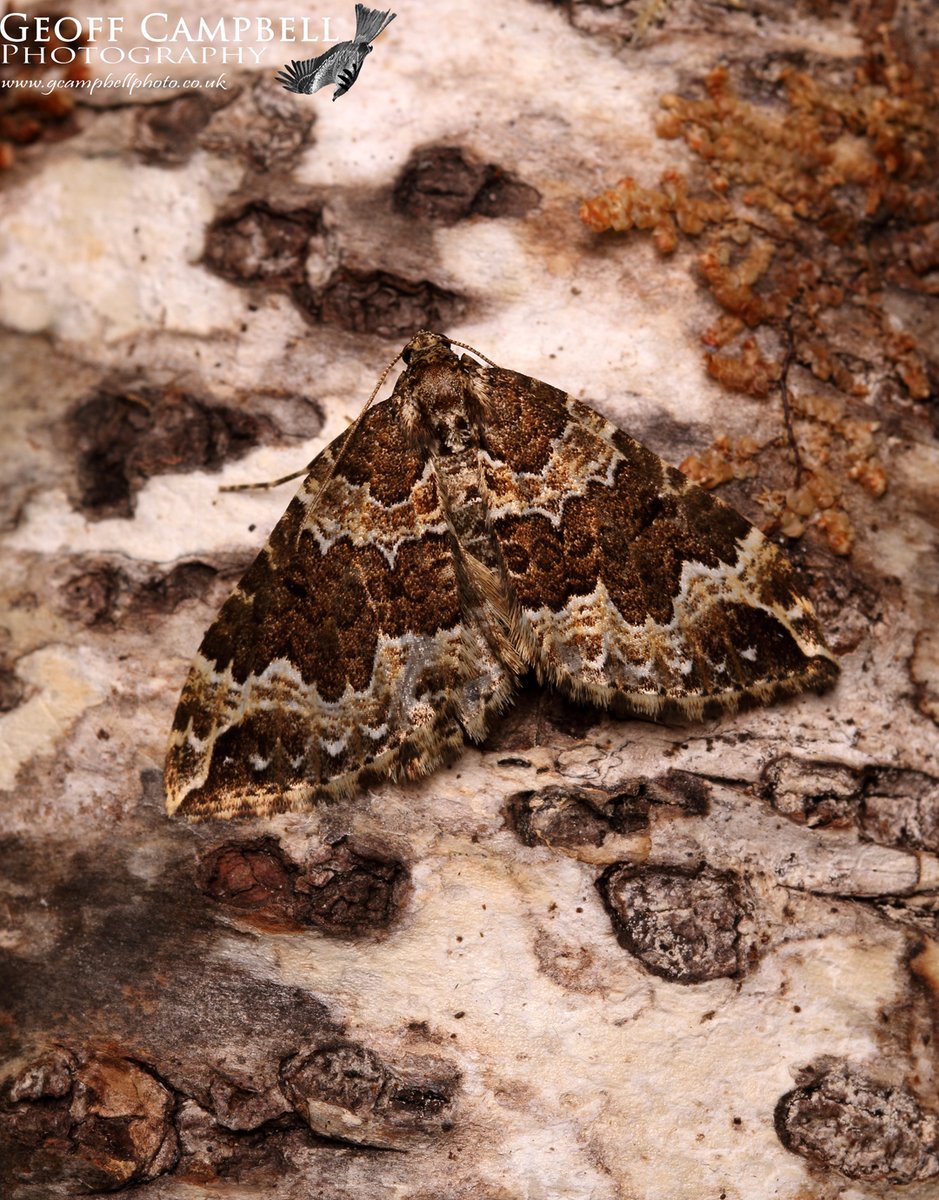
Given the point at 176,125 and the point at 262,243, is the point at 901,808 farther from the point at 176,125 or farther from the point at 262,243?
the point at 176,125

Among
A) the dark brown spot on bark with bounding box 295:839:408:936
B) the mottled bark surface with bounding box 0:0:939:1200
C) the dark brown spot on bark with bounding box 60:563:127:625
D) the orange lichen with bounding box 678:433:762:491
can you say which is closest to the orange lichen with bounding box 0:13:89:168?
the mottled bark surface with bounding box 0:0:939:1200

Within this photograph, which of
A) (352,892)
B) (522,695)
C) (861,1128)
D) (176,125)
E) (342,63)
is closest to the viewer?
(861,1128)

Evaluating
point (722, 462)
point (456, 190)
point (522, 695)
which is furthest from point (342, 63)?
point (522, 695)

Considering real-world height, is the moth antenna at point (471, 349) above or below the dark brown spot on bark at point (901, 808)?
above

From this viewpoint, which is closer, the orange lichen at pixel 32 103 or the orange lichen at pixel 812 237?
the orange lichen at pixel 812 237

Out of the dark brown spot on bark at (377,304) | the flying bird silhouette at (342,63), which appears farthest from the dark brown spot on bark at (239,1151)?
the flying bird silhouette at (342,63)

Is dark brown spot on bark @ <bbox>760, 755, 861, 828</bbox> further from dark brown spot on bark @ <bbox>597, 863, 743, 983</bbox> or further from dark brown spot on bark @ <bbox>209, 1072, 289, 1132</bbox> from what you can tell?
dark brown spot on bark @ <bbox>209, 1072, 289, 1132</bbox>

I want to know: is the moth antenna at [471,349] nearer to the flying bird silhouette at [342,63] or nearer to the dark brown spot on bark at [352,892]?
the flying bird silhouette at [342,63]

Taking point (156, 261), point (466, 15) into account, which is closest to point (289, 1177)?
point (156, 261)
